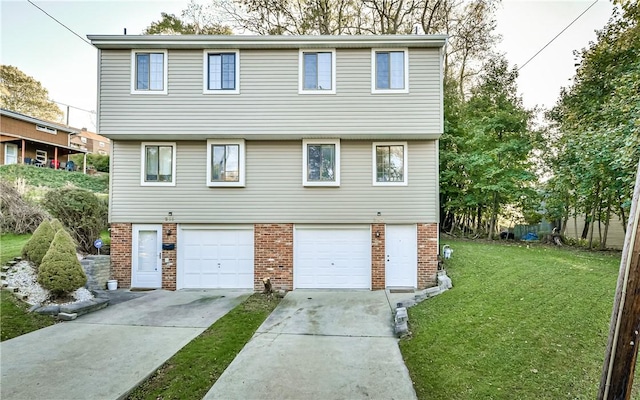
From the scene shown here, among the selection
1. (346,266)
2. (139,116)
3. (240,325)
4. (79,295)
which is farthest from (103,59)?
(346,266)

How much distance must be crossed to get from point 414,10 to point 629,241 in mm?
18234

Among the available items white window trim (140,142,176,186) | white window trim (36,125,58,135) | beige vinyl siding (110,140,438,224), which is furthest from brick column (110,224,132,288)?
white window trim (36,125,58,135)

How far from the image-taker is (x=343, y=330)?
6195 mm

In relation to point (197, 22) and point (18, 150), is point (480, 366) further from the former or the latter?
point (18, 150)

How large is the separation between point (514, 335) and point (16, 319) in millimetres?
9765

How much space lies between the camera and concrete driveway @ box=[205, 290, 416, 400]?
404 cm

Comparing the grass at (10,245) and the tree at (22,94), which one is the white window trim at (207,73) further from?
the tree at (22,94)

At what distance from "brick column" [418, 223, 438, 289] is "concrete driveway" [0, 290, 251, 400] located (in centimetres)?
558

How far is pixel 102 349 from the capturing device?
207 inches

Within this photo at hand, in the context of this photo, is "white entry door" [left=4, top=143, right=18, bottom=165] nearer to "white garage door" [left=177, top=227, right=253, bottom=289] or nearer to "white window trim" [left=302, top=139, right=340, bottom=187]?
"white garage door" [left=177, top=227, right=253, bottom=289]

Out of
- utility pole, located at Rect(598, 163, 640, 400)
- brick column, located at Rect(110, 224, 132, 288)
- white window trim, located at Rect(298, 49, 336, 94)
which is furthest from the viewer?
brick column, located at Rect(110, 224, 132, 288)

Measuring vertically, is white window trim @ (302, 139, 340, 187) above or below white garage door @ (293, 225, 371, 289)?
above

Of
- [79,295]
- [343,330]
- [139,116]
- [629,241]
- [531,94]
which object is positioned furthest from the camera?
[531,94]

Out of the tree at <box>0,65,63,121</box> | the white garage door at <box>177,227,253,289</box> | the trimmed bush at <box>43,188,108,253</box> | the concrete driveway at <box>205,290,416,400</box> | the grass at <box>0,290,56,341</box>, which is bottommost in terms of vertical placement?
the concrete driveway at <box>205,290,416,400</box>
